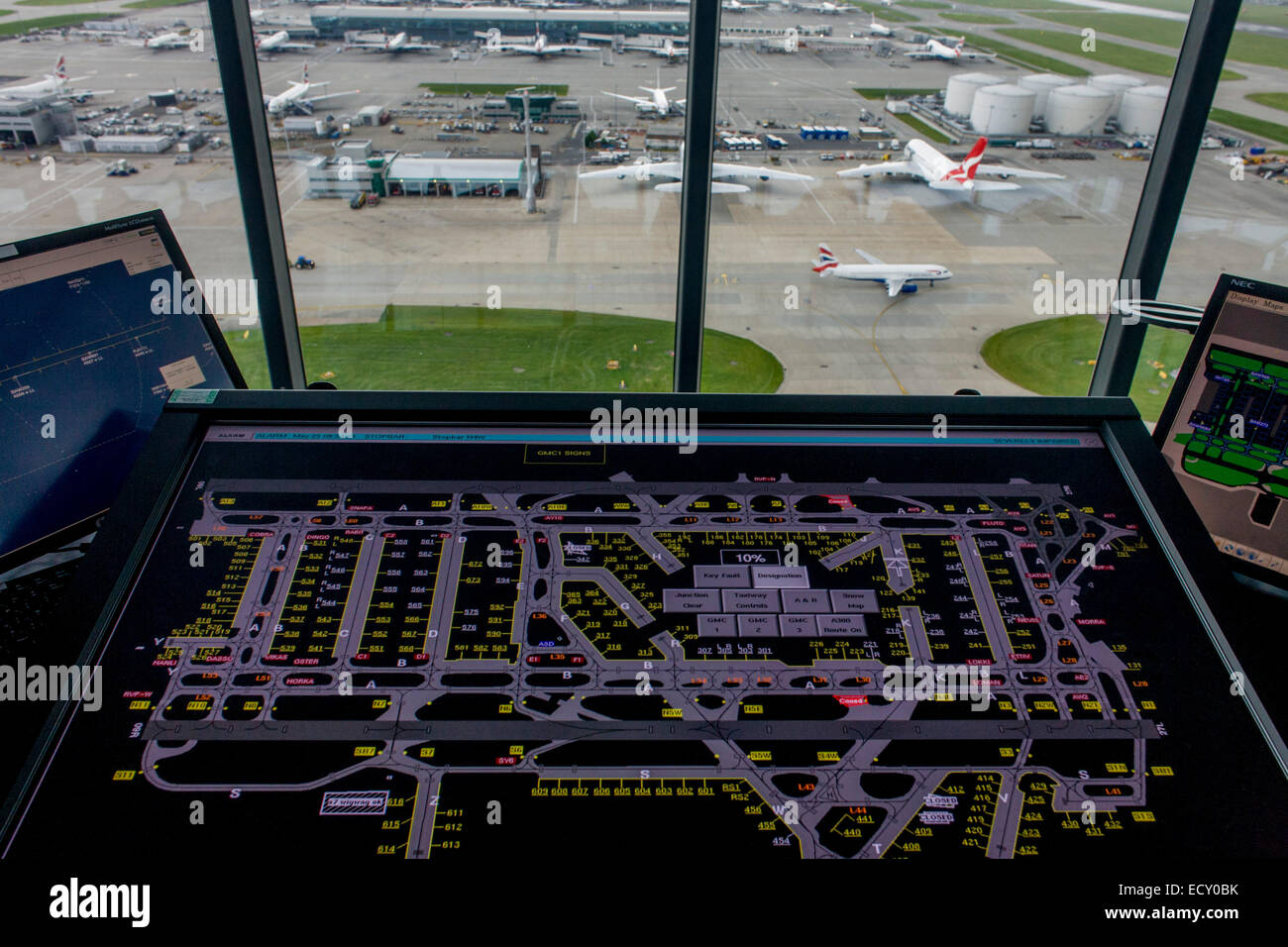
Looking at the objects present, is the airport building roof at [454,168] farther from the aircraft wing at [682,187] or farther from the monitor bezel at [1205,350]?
the monitor bezel at [1205,350]

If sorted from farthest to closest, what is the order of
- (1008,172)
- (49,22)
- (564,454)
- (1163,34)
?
1. (1008,172)
2. (49,22)
3. (1163,34)
4. (564,454)

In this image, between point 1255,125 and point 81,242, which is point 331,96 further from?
point 1255,125

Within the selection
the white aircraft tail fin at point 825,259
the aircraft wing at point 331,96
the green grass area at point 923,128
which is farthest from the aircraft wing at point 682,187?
the aircraft wing at point 331,96

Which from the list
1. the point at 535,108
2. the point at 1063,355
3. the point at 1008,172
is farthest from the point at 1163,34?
the point at 535,108

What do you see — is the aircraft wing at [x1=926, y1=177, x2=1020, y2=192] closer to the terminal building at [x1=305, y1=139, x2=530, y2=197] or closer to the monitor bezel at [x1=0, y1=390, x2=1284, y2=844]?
the terminal building at [x1=305, y1=139, x2=530, y2=197]
